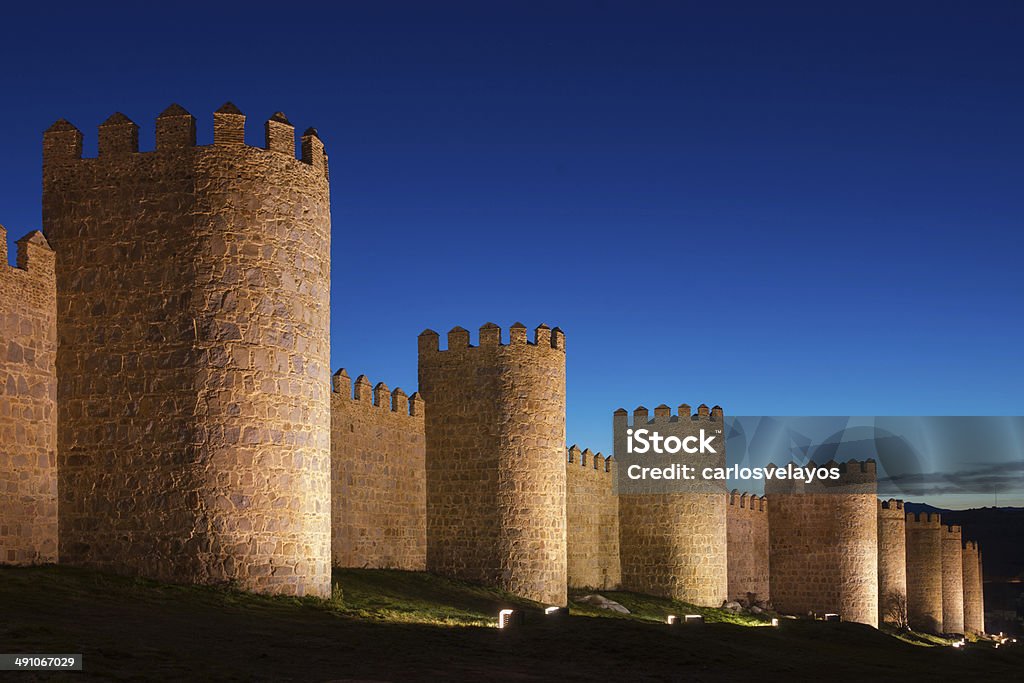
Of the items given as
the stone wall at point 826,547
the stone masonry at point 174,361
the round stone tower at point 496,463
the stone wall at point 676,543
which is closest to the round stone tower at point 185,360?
the stone masonry at point 174,361

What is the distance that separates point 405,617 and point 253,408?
11.3 ft

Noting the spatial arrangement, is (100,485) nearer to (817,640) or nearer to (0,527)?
(0,527)

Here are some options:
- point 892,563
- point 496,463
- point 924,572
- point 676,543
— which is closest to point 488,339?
point 496,463

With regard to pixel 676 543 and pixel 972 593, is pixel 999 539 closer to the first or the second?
pixel 972 593

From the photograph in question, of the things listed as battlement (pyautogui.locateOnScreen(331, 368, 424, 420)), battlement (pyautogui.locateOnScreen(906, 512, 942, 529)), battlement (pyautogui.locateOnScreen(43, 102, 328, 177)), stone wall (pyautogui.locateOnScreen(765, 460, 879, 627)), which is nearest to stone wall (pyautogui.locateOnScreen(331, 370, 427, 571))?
battlement (pyautogui.locateOnScreen(331, 368, 424, 420))

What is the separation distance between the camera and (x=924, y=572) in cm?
4812

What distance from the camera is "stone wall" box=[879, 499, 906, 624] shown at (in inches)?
1656

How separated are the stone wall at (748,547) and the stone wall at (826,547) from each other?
1.56 ft

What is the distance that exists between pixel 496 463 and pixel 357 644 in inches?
485

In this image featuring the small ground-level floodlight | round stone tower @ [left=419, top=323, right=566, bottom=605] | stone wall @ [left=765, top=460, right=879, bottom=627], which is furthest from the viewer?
stone wall @ [left=765, top=460, right=879, bottom=627]

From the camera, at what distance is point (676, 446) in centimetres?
3159

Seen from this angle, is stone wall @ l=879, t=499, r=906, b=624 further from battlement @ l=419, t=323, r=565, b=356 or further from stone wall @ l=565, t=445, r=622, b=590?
battlement @ l=419, t=323, r=565, b=356

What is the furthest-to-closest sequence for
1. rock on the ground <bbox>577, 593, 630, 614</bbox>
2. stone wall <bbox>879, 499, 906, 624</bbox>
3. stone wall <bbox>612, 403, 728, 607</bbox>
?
stone wall <bbox>879, 499, 906, 624</bbox>
stone wall <bbox>612, 403, 728, 607</bbox>
rock on the ground <bbox>577, 593, 630, 614</bbox>

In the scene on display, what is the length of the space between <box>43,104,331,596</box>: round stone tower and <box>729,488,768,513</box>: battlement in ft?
73.5
